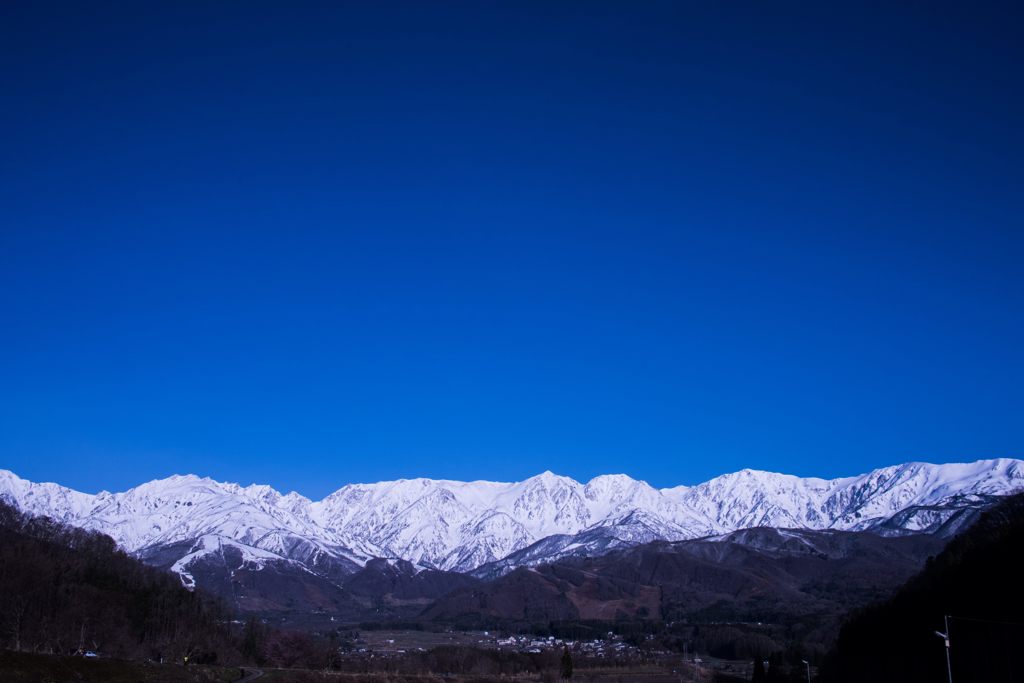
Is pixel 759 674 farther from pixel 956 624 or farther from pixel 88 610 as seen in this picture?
pixel 88 610

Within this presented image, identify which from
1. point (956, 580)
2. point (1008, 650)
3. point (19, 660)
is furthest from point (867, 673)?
point (19, 660)

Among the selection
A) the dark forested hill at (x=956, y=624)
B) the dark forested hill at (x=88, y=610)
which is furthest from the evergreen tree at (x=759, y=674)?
the dark forested hill at (x=88, y=610)

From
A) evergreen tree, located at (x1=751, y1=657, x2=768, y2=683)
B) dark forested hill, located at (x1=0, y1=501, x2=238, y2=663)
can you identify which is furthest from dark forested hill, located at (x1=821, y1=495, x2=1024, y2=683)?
dark forested hill, located at (x1=0, y1=501, x2=238, y2=663)

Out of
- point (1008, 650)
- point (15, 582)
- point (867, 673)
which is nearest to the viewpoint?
point (1008, 650)

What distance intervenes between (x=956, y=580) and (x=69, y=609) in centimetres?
13274

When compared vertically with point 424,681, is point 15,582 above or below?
above

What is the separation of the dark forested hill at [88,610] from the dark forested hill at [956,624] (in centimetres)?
10807

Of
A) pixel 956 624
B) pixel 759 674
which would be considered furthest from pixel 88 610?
pixel 956 624

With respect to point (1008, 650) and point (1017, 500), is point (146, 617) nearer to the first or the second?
point (1008, 650)

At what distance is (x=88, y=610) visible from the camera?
152 m

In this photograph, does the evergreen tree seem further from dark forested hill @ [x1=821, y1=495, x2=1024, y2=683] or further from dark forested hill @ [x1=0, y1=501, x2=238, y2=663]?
dark forested hill @ [x1=0, y1=501, x2=238, y2=663]

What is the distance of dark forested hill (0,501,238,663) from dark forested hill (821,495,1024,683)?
10807cm

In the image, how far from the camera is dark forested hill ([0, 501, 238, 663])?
134 metres

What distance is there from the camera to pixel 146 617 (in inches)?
6845
